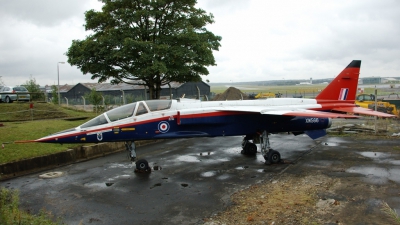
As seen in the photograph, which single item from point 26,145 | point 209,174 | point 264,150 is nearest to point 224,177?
point 209,174

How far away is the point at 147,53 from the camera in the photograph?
15.5 meters

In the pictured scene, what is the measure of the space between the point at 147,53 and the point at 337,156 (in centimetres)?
992

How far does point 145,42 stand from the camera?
15352mm

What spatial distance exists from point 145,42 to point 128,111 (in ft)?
20.4

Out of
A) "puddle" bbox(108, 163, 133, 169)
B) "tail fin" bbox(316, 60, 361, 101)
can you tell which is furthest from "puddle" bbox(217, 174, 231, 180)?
"tail fin" bbox(316, 60, 361, 101)

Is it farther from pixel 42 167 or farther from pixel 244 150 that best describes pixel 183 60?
pixel 42 167

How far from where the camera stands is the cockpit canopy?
392 inches

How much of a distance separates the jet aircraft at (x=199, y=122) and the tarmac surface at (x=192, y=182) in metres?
1.01

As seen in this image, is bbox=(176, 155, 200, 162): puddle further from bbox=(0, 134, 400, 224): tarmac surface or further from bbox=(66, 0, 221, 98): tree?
bbox=(66, 0, 221, 98): tree

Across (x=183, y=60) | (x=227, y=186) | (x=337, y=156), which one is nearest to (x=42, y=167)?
(x=227, y=186)

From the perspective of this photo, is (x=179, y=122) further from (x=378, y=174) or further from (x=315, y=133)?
(x=378, y=174)

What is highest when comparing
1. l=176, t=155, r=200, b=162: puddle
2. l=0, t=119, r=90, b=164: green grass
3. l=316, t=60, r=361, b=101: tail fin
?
l=316, t=60, r=361, b=101: tail fin

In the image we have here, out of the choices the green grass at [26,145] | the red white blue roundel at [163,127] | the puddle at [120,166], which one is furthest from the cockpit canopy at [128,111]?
the green grass at [26,145]

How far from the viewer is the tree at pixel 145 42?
1562 cm
